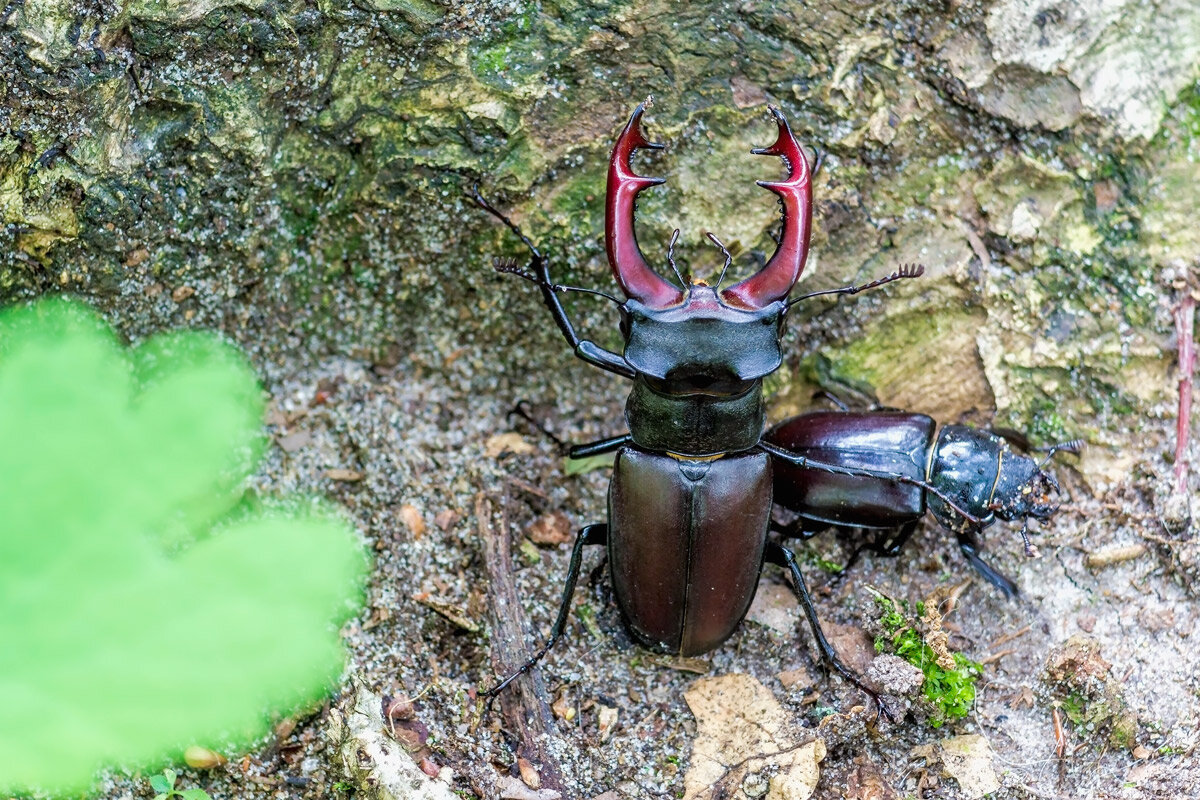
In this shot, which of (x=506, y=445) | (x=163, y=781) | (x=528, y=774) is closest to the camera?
(x=163, y=781)

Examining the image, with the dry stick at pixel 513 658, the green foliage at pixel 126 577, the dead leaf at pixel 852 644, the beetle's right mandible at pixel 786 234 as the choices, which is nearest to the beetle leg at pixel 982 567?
the dead leaf at pixel 852 644

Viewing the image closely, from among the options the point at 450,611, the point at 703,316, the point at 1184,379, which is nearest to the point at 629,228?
the point at 703,316

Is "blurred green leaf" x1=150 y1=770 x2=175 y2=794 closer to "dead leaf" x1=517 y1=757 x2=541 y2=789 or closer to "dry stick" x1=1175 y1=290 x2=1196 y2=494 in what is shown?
"dead leaf" x1=517 y1=757 x2=541 y2=789

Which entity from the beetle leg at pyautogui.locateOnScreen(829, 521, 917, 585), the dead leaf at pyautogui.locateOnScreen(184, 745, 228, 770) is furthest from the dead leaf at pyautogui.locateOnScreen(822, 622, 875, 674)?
the dead leaf at pyautogui.locateOnScreen(184, 745, 228, 770)

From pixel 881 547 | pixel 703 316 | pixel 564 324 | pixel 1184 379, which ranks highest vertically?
pixel 703 316

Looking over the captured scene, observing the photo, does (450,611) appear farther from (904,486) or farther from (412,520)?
(904,486)
